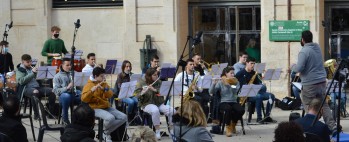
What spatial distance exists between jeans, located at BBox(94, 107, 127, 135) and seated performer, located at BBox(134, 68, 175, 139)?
719 mm

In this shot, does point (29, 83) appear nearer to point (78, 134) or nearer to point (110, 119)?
point (110, 119)

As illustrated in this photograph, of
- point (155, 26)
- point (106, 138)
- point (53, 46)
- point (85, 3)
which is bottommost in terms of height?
point (106, 138)

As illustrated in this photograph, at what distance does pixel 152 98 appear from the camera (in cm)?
1509

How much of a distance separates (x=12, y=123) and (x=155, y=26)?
1165cm

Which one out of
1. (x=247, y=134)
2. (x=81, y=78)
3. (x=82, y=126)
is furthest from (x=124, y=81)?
(x=82, y=126)

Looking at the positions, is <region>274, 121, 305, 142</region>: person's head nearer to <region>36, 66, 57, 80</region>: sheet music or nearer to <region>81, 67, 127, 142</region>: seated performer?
<region>81, 67, 127, 142</region>: seated performer

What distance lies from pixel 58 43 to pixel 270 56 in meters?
5.10

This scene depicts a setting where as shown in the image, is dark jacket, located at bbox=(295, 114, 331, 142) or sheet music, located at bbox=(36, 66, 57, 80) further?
sheet music, located at bbox=(36, 66, 57, 80)

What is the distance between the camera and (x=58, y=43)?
19.5 meters

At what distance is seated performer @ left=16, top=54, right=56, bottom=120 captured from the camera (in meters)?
16.9

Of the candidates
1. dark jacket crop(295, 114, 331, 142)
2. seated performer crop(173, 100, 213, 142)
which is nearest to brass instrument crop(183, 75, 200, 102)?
seated performer crop(173, 100, 213, 142)

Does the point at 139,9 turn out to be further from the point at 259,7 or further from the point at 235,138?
the point at 235,138

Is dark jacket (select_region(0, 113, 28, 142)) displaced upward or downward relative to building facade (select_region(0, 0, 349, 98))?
downward

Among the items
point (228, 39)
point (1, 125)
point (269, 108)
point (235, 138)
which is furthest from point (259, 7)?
point (1, 125)
